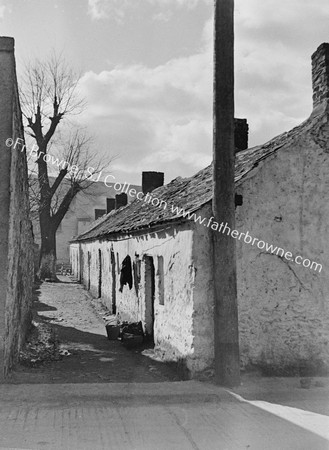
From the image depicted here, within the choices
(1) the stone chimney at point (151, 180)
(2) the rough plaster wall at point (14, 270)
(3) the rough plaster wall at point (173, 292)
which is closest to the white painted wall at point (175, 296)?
(3) the rough plaster wall at point (173, 292)

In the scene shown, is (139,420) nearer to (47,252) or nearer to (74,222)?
(47,252)

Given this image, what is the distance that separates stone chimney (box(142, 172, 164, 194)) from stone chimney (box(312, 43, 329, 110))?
11.0 m

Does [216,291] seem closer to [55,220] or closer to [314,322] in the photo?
[314,322]

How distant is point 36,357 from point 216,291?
401 centimetres

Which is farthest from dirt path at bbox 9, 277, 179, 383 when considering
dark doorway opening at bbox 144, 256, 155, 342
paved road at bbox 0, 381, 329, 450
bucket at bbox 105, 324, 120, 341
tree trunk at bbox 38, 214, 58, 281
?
tree trunk at bbox 38, 214, 58, 281

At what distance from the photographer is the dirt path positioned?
7812 millimetres

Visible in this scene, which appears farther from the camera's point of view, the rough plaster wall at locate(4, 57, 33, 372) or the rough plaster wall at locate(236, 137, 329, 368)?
the rough plaster wall at locate(236, 137, 329, 368)

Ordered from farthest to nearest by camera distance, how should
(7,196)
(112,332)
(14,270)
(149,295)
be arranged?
(112,332) < (149,295) < (14,270) < (7,196)

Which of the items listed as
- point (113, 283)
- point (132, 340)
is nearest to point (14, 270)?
point (132, 340)

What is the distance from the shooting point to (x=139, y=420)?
5.59 metres

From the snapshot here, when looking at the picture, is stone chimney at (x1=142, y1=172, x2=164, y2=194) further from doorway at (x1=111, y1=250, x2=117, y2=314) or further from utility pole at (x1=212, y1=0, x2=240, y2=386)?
utility pole at (x1=212, y1=0, x2=240, y2=386)

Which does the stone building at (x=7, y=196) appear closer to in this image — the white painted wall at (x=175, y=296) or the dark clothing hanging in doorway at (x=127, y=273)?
the white painted wall at (x=175, y=296)

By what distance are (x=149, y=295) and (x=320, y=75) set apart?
5.90m

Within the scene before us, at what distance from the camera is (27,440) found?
16.0 feet
